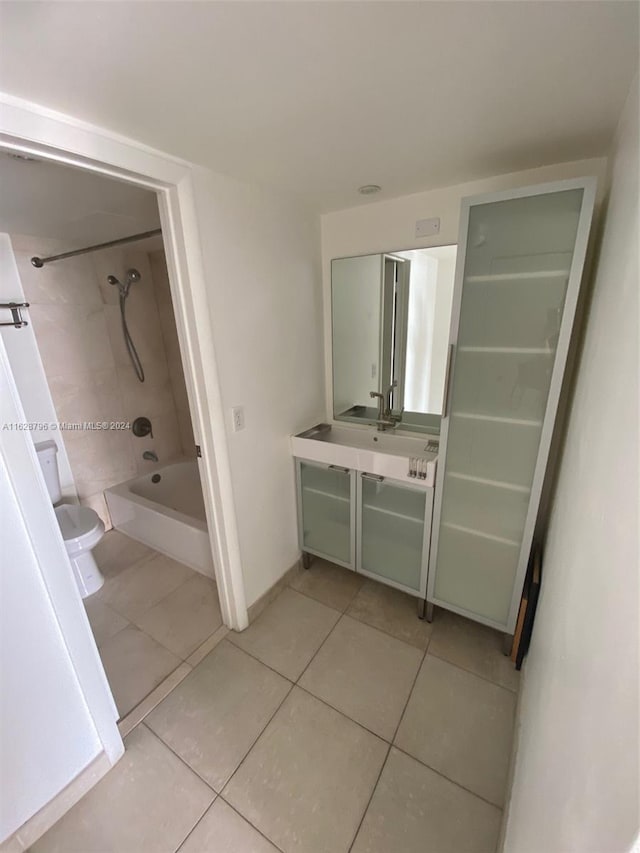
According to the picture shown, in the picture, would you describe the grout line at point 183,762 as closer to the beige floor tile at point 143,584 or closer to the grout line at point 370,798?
the grout line at point 370,798

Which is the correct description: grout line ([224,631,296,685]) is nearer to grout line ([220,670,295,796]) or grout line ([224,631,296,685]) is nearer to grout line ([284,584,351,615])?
grout line ([220,670,295,796])

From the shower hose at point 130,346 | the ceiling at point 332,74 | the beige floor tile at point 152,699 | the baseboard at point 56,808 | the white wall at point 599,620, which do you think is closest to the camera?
the white wall at point 599,620

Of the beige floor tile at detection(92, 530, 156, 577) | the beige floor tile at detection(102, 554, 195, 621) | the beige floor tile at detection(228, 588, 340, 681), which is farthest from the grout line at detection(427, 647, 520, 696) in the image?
the beige floor tile at detection(92, 530, 156, 577)

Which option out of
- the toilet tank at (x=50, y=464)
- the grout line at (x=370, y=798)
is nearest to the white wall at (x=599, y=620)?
the grout line at (x=370, y=798)

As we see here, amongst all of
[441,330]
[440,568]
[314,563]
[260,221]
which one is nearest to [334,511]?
[314,563]

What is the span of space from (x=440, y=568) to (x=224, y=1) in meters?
2.06

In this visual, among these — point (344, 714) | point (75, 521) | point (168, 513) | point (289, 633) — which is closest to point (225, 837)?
point (344, 714)

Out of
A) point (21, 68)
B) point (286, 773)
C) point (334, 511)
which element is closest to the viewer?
point (21, 68)

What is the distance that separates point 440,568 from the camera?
70.7 inches

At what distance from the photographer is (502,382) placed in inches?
58.1

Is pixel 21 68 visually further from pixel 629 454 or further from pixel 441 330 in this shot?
pixel 441 330

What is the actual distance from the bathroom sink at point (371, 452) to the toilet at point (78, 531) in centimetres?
134

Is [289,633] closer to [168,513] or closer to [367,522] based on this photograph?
[367,522]

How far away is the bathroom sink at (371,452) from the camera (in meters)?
1.72
